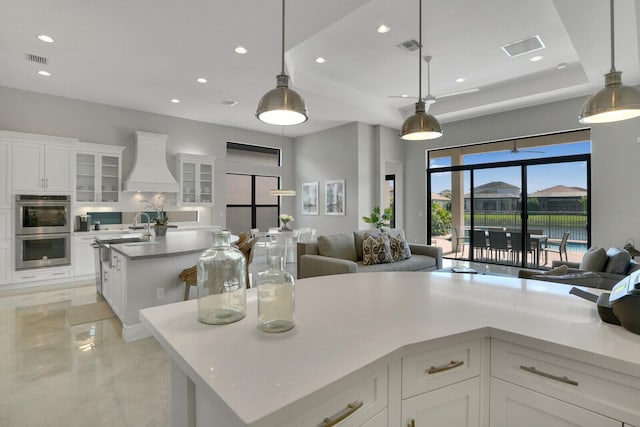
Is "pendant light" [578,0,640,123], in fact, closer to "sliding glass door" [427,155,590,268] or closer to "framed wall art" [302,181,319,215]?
"sliding glass door" [427,155,590,268]

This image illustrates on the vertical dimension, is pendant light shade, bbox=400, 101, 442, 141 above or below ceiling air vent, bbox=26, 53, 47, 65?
below

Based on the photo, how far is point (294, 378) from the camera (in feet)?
2.66

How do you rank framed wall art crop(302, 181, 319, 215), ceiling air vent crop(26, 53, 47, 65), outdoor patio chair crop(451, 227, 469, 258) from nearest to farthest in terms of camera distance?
ceiling air vent crop(26, 53, 47, 65), outdoor patio chair crop(451, 227, 469, 258), framed wall art crop(302, 181, 319, 215)

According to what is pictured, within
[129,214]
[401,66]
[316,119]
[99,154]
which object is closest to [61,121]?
[99,154]

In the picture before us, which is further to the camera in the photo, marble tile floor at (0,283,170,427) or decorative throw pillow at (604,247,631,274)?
decorative throw pillow at (604,247,631,274)

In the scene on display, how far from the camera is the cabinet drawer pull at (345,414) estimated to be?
819mm

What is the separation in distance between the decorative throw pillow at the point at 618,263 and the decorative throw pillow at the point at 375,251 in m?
2.44

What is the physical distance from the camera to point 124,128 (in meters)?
6.54

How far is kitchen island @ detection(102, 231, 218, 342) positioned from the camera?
324 cm

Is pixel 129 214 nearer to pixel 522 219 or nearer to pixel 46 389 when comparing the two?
pixel 46 389

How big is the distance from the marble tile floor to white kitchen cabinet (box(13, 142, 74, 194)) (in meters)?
2.38

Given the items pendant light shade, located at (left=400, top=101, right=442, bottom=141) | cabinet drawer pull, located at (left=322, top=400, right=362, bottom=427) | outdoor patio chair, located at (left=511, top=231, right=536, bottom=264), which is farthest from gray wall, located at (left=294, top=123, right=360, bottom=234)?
cabinet drawer pull, located at (left=322, top=400, right=362, bottom=427)

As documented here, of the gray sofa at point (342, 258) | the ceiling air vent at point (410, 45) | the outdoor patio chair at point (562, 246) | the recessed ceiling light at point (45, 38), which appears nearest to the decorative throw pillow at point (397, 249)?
the gray sofa at point (342, 258)

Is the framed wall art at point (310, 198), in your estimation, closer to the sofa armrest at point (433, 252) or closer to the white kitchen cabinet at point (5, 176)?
the sofa armrest at point (433, 252)
